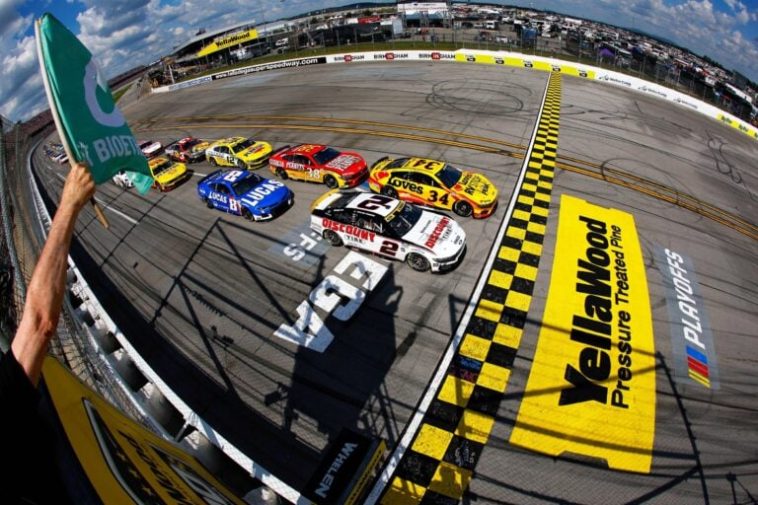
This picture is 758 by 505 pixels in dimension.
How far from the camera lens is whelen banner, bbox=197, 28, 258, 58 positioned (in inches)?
2616

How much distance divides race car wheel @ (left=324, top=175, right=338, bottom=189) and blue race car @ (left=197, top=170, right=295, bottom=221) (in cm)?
165

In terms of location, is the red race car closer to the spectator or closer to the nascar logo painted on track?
the nascar logo painted on track

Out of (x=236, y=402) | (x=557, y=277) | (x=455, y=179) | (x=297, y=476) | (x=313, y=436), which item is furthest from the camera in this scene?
(x=455, y=179)

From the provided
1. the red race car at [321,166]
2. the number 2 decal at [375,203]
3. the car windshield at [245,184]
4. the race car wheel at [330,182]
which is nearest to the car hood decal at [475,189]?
the number 2 decal at [375,203]

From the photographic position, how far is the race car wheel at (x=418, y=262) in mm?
12039

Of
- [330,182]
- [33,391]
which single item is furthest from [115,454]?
[330,182]

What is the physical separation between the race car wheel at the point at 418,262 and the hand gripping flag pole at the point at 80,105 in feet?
28.4

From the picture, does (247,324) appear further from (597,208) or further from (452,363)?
(597,208)

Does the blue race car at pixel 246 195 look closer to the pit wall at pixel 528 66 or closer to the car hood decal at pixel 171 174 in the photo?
the car hood decal at pixel 171 174

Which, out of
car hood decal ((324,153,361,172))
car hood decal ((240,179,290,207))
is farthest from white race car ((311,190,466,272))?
car hood decal ((324,153,361,172))

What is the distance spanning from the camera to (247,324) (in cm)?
1091

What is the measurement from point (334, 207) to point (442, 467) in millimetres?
8621

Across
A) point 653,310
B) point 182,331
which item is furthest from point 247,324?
point 653,310

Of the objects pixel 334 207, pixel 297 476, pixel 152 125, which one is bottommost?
pixel 152 125
